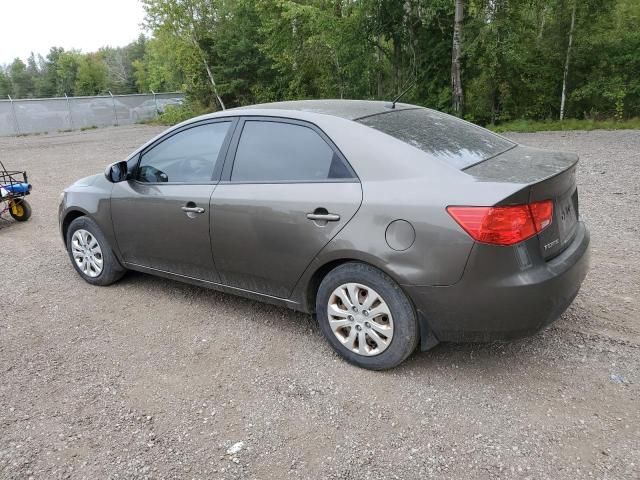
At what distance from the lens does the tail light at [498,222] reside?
2688mm

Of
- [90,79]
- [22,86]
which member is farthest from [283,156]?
[22,86]

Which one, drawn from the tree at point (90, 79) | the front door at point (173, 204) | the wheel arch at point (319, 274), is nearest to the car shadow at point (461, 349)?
the wheel arch at point (319, 274)

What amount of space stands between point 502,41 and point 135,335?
15639 mm

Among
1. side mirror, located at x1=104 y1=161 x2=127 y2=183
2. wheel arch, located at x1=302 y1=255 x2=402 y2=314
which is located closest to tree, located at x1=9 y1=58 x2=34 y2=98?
side mirror, located at x1=104 y1=161 x2=127 y2=183

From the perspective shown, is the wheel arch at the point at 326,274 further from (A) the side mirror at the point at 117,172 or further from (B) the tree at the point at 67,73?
(B) the tree at the point at 67,73

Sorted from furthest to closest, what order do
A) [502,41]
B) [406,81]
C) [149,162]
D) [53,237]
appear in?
1. [406,81]
2. [502,41]
3. [53,237]
4. [149,162]

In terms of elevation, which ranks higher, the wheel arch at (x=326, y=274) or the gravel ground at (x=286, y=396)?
the wheel arch at (x=326, y=274)

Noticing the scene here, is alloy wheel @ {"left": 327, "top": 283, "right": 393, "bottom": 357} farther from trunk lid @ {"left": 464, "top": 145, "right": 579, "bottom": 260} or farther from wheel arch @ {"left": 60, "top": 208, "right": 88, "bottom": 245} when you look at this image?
wheel arch @ {"left": 60, "top": 208, "right": 88, "bottom": 245}

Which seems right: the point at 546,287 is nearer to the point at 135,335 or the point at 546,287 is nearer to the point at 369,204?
the point at 369,204

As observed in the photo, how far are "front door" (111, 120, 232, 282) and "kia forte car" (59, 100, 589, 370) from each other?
1 centimetres

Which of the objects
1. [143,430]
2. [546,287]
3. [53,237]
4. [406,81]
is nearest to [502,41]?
[406,81]

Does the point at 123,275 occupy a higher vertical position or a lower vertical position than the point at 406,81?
lower

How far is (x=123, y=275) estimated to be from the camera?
494 centimetres

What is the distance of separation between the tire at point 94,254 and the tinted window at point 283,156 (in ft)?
5.76
